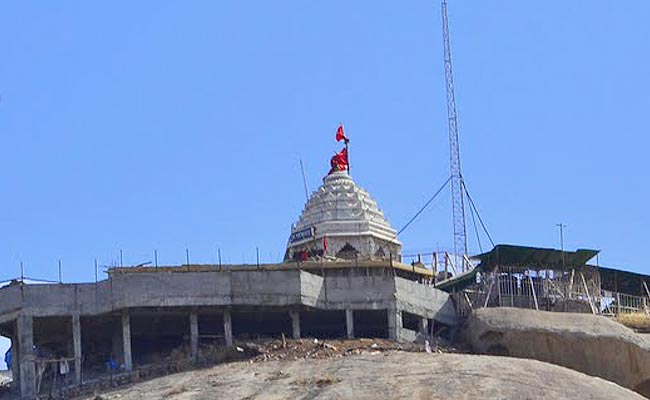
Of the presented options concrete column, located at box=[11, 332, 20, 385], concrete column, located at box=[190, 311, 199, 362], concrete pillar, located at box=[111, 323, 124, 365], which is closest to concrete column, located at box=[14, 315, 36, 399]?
concrete column, located at box=[11, 332, 20, 385]

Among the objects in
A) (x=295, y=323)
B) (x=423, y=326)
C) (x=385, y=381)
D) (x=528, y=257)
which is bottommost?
(x=385, y=381)

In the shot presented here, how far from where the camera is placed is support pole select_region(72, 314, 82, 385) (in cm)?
6159

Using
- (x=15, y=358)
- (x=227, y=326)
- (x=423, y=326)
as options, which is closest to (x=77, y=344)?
(x=15, y=358)

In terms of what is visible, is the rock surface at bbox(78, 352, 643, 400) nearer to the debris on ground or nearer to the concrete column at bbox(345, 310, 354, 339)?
the debris on ground

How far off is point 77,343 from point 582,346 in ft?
69.8

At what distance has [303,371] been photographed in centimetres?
5519

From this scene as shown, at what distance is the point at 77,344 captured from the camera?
2431 inches

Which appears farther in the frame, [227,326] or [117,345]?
[117,345]

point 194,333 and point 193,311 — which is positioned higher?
point 193,311

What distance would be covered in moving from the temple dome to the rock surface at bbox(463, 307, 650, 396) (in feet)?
43.5

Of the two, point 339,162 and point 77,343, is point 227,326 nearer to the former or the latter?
point 77,343

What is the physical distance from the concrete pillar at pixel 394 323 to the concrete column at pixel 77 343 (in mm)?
13444

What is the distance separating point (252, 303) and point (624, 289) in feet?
74.6

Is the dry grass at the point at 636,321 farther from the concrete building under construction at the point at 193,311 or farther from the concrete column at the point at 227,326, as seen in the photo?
the concrete column at the point at 227,326
